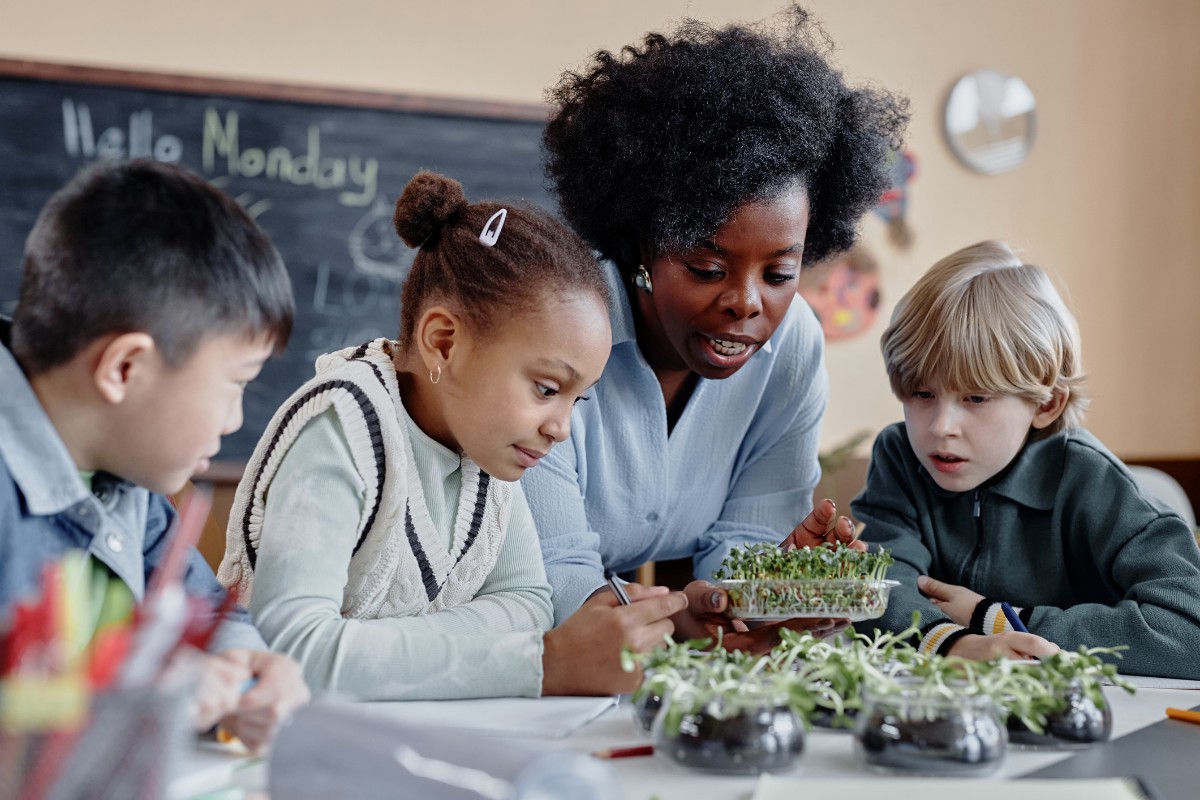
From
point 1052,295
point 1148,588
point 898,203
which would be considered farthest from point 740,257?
point 898,203

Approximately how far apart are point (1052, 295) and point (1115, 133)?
2.66 meters

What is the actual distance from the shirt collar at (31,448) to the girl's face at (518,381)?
496 millimetres

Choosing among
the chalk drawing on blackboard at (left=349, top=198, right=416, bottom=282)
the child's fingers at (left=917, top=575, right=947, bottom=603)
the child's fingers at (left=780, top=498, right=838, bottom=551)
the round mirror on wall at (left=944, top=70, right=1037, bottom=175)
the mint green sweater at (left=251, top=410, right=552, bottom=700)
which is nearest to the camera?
the mint green sweater at (left=251, top=410, right=552, bottom=700)

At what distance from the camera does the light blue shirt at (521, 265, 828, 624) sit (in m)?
1.85

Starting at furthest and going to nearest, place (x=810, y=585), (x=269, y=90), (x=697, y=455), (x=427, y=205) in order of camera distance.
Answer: (x=269, y=90)
(x=697, y=455)
(x=427, y=205)
(x=810, y=585)

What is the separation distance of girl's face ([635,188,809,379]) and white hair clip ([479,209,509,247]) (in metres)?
0.32

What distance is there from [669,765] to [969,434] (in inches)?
39.2

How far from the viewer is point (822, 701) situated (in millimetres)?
1018

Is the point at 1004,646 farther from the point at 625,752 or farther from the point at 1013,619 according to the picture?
the point at 625,752

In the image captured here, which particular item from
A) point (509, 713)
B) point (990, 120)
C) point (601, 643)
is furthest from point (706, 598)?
point (990, 120)

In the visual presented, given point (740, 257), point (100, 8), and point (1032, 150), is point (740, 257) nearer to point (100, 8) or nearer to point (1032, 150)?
point (100, 8)

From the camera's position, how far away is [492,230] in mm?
1469

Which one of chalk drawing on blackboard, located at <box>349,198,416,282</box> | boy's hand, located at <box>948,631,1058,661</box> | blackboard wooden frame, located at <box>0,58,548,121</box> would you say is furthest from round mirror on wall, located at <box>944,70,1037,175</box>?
boy's hand, located at <box>948,631,1058,661</box>

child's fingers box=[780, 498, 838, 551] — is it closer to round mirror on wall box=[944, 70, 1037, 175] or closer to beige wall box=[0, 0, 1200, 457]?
beige wall box=[0, 0, 1200, 457]
